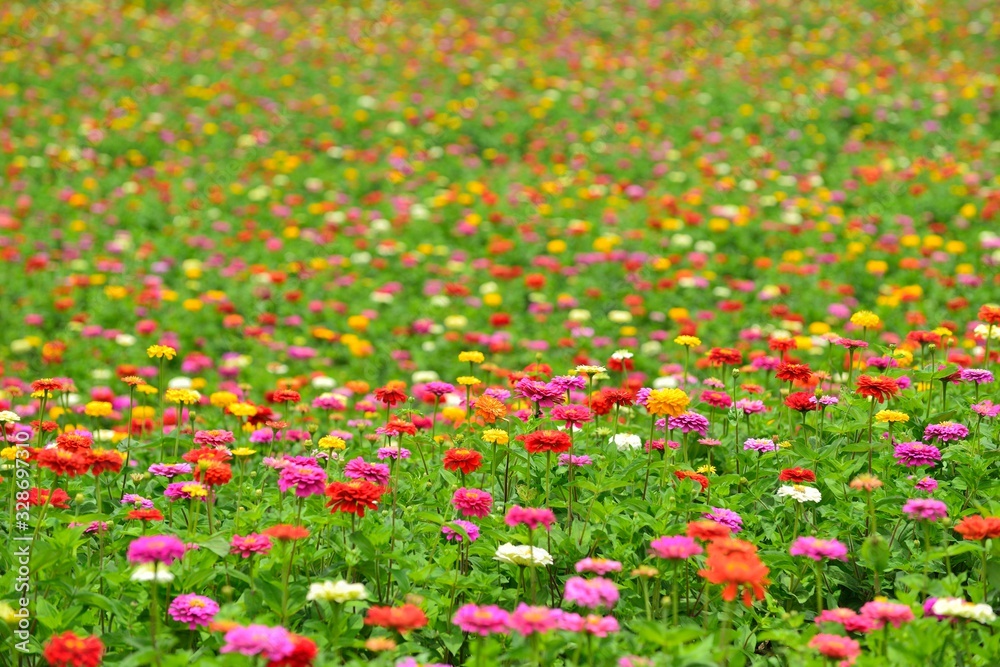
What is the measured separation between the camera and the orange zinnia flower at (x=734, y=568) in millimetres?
2240

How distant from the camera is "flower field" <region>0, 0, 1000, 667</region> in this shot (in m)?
2.80

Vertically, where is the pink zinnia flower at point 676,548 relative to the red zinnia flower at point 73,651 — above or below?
above

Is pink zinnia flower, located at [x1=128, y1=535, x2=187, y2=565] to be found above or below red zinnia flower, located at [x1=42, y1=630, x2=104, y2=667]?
above

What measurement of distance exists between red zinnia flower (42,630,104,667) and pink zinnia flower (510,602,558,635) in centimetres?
104

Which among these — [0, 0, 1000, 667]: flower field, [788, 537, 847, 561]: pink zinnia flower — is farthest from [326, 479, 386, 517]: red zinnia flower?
[788, 537, 847, 561]: pink zinnia flower

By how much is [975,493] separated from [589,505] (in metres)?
1.41

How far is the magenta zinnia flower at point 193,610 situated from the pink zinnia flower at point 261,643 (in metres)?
0.48

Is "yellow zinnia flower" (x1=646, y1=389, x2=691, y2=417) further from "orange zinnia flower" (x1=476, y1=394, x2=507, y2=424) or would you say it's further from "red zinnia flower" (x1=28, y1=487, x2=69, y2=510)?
"red zinnia flower" (x1=28, y1=487, x2=69, y2=510)

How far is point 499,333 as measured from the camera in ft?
24.4

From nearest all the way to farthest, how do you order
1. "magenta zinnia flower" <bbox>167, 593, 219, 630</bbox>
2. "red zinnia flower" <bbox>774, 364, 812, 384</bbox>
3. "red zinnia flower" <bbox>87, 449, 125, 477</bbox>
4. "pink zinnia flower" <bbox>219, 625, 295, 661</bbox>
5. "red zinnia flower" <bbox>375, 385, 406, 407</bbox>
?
"pink zinnia flower" <bbox>219, 625, 295, 661</bbox> → "magenta zinnia flower" <bbox>167, 593, 219, 630</bbox> → "red zinnia flower" <bbox>87, 449, 125, 477</bbox> → "red zinnia flower" <bbox>375, 385, 406, 407</bbox> → "red zinnia flower" <bbox>774, 364, 812, 384</bbox>

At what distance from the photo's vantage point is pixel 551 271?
8805mm

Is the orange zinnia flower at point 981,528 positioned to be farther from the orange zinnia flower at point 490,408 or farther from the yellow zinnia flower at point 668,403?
the orange zinnia flower at point 490,408

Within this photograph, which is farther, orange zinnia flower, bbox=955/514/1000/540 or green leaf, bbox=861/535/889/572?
green leaf, bbox=861/535/889/572

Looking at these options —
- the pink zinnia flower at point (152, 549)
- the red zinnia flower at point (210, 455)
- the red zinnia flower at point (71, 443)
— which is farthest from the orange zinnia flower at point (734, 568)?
the red zinnia flower at point (71, 443)
